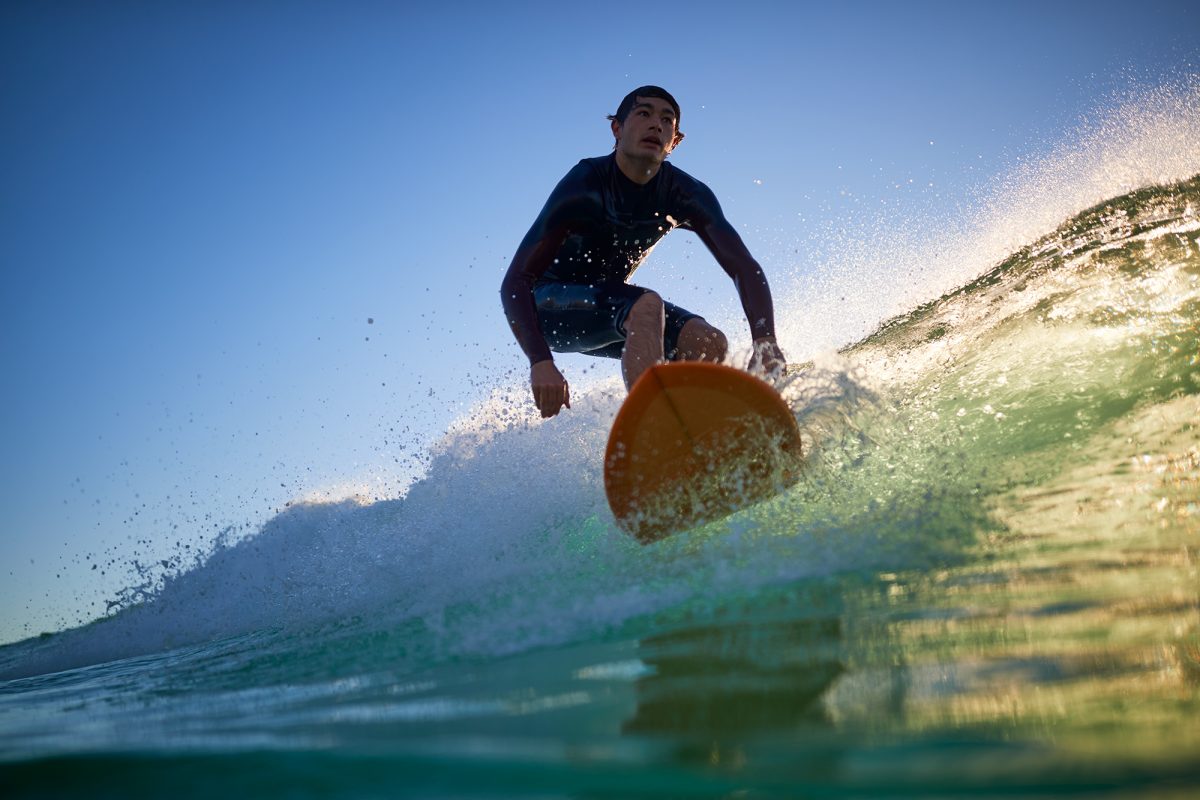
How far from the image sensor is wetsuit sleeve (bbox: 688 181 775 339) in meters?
4.42

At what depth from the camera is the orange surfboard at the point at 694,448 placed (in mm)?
3352

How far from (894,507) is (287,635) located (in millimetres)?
2638

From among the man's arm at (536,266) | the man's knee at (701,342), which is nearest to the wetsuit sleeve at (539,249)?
the man's arm at (536,266)

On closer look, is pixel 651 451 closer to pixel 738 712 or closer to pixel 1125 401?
pixel 738 712

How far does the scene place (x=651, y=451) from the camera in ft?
11.1

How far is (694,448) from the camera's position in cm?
339

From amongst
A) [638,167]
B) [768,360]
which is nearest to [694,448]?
[768,360]

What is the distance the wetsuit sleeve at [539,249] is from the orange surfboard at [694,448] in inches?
Answer: 36.3

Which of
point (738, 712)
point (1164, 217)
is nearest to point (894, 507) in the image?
point (738, 712)

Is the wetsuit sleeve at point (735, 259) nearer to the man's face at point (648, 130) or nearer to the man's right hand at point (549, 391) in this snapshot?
the man's face at point (648, 130)

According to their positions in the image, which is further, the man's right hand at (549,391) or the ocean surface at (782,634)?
the man's right hand at (549,391)

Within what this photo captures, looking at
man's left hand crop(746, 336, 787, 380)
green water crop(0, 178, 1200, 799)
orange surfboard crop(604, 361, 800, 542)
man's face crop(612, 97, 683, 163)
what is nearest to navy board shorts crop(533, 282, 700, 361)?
man's left hand crop(746, 336, 787, 380)

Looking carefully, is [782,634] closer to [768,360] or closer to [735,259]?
[768,360]

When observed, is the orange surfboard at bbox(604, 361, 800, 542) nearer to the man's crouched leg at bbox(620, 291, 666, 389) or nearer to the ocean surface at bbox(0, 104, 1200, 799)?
the ocean surface at bbox(0, 104, 1200, 799)
